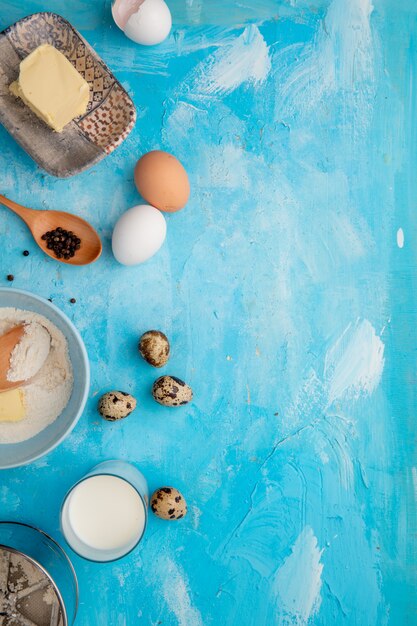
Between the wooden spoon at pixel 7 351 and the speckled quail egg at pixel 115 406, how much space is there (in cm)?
14

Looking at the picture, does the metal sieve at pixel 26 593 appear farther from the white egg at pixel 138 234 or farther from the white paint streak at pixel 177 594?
the white egg at pixel 138 234

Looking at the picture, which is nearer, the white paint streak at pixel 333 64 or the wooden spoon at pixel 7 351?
the wooden spoon at pixel 7 351

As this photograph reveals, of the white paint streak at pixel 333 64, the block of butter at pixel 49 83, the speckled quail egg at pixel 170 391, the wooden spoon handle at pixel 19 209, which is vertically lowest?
the speckled quail egg at pixel 170 391

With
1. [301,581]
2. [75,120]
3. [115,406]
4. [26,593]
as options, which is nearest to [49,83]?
[75,120]

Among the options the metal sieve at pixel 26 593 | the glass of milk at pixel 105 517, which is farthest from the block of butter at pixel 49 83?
the metal sieve at pixel 26 593

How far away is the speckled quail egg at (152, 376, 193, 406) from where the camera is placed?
38.6 inches

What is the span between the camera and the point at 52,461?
0.99 metres

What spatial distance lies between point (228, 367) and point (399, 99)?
0.61 meters

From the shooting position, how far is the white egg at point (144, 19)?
979 millimetres

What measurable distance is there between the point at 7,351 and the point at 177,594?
1.71ft

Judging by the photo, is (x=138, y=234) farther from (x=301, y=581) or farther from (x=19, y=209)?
(x=301, y=581)

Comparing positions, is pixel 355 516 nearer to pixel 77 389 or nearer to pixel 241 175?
pixel 77 389

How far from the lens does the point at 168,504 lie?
969 millimetres

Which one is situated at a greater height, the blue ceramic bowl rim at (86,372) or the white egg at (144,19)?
the white egg at (144,19)
